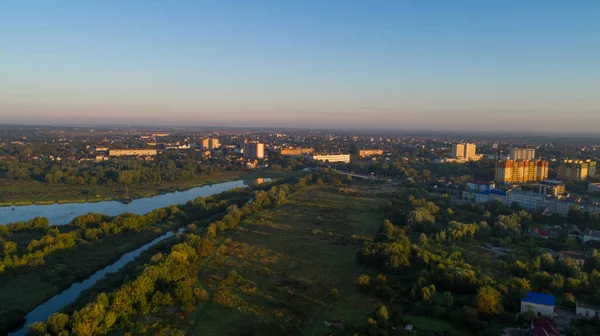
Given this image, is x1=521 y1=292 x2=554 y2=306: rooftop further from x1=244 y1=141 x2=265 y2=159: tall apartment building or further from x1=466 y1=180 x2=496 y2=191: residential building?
x1=244 y1=141 x2=265 y2=159: tall apartment building

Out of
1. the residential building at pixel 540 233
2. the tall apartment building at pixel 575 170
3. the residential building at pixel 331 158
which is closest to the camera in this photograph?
the residential building at pixel 540 233

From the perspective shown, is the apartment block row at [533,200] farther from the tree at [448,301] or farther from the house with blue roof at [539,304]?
the tree at [448,301]

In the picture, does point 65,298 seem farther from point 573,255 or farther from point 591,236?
point 591,236

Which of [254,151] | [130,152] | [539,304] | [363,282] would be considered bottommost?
[363,282]

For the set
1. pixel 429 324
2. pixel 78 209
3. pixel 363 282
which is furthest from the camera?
pixel 78 209

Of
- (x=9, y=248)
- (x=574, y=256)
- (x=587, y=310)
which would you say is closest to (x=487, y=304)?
(x=587, y=310)

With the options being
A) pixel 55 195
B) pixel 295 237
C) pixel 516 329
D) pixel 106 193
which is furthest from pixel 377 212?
pixel 55 195

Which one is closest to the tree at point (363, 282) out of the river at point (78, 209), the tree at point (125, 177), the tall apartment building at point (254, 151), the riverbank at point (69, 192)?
the river at point (78, 209)
